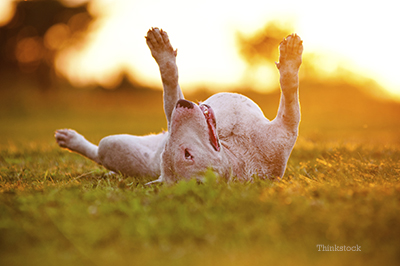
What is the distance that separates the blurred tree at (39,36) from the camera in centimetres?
2677

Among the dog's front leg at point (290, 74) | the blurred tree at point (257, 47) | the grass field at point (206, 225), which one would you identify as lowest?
the grass field at point (206, 225)

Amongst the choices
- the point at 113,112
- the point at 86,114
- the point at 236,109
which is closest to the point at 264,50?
the point at 113,112

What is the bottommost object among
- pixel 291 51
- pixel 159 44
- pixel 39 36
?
pixel 291 51

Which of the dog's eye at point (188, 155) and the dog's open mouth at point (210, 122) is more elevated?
the dog's open mouth at point (210, 122)

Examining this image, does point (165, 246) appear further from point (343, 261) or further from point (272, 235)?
point (343, 261)

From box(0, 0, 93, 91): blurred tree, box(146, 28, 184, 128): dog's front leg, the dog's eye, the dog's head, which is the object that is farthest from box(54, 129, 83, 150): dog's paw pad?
box(0, 0, 93, 91): blurred tree

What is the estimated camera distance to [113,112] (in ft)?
66.3

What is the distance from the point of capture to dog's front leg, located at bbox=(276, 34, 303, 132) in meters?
3.29

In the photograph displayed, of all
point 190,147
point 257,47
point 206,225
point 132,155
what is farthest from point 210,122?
point 257,47

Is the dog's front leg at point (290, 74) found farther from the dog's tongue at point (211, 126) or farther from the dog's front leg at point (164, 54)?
the dog's front leg at point (164, 54)

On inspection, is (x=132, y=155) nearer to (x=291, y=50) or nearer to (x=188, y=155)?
(x=188, y=155)

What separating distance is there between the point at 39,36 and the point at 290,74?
92.5 feet

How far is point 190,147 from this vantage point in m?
2.95

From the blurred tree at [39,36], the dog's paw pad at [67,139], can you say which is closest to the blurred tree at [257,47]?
the blurred tree at [39,36]
